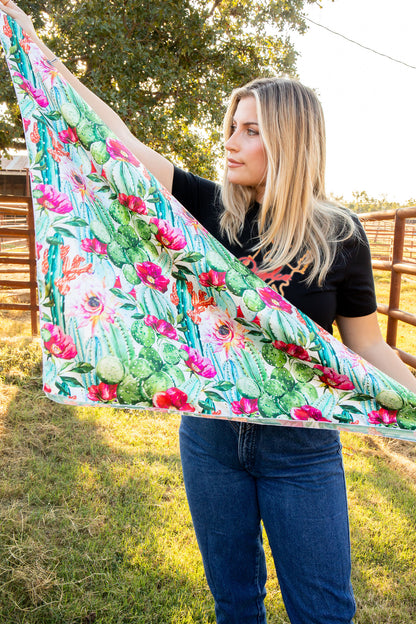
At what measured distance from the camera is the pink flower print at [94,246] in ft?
4.62

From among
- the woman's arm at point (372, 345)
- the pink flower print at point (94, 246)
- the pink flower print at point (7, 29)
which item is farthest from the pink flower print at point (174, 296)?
the pink flower print at point (7, 29)

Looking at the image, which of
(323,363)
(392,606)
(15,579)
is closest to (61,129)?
(323,363)

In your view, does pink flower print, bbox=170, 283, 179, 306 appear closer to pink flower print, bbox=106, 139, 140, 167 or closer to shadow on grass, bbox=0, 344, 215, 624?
pink flower print, bbox=106, 139, 140, 167

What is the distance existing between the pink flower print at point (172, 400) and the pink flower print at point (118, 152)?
2.29ft

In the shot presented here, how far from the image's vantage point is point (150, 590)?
2.36m

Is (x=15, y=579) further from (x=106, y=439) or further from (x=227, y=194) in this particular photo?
(x=227, y=194)

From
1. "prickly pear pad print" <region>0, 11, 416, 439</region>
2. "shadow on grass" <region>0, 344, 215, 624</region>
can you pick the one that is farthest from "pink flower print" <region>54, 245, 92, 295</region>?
"shadow on grass" <region>0, 344, 215, 624</region>

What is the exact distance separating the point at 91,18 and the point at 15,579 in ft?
22.6

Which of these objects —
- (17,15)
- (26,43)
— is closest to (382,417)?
(26,43)

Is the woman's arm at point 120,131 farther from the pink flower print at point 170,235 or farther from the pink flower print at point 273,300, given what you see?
the pink flower print at point 273,300

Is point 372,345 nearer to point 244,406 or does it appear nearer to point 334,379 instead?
point 334,379

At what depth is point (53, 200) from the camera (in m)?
1.44

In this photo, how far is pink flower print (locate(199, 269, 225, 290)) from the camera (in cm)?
140

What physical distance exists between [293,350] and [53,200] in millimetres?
815
